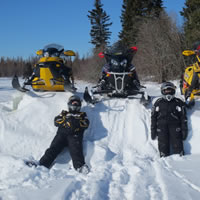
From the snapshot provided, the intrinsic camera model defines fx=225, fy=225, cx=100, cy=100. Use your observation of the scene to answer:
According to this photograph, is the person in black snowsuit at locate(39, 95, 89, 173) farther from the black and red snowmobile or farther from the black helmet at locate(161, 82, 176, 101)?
the black helmet at locate(161, 82, 176, 101)

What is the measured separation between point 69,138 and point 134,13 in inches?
955

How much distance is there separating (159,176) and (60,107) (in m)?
2.78

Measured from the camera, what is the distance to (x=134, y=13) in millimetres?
25391

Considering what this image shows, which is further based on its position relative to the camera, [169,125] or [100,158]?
[169,125]

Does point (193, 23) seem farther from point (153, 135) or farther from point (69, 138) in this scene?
point (69, 138)

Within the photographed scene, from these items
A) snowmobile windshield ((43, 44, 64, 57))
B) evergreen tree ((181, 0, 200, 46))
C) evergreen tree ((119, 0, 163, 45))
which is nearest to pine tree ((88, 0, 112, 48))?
evergreen tree ((119, 0, 163, 45))

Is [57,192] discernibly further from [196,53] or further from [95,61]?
[95,61]

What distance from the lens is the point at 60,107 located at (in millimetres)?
5016

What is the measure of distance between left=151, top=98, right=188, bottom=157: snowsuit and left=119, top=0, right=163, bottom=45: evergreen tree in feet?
64.3

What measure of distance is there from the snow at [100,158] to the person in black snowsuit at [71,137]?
161 millimetres

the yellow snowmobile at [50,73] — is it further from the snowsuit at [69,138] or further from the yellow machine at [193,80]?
the yellow machine at [193,80]

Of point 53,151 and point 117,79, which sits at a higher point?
point 117,79

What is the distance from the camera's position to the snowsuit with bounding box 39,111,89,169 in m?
3.62

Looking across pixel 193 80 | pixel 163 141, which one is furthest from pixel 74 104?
pixel 193 80
